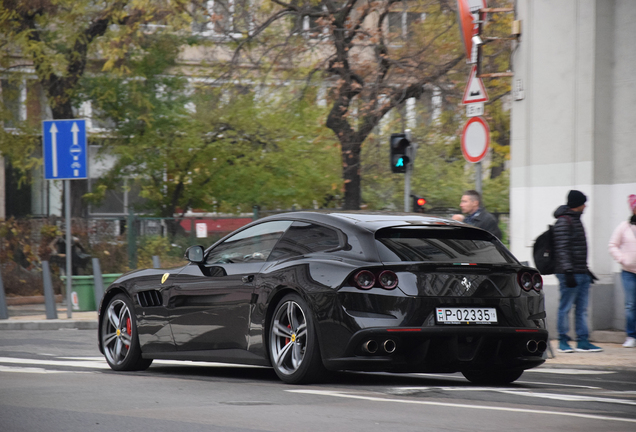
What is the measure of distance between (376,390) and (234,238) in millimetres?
2019

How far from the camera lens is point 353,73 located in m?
21.1

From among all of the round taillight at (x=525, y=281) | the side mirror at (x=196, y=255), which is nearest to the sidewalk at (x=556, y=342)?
the round taillight at (x=525, y=281)

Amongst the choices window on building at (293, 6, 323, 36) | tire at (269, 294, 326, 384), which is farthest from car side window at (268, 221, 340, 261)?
window on building at (293, 6, 323, 36)

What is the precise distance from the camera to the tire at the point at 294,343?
7361mm

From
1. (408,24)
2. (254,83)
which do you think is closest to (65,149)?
(254,83)

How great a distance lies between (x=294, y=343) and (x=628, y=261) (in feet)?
18.7

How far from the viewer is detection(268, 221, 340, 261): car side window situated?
7766mm

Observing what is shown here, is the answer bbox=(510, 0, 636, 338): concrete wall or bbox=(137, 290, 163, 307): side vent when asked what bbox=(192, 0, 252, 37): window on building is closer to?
bbox=(510, 0, 636, 338): concrete wall

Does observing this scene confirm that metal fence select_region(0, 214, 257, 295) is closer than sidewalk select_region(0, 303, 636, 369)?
No

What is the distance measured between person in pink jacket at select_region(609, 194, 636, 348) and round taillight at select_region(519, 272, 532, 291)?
4413 mm

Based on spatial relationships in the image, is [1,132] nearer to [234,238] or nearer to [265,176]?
[265,176]

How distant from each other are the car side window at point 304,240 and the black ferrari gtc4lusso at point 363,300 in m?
0.01

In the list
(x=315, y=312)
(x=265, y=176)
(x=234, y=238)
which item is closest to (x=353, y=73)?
(x=265, y=176)

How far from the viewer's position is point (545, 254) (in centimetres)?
1149
